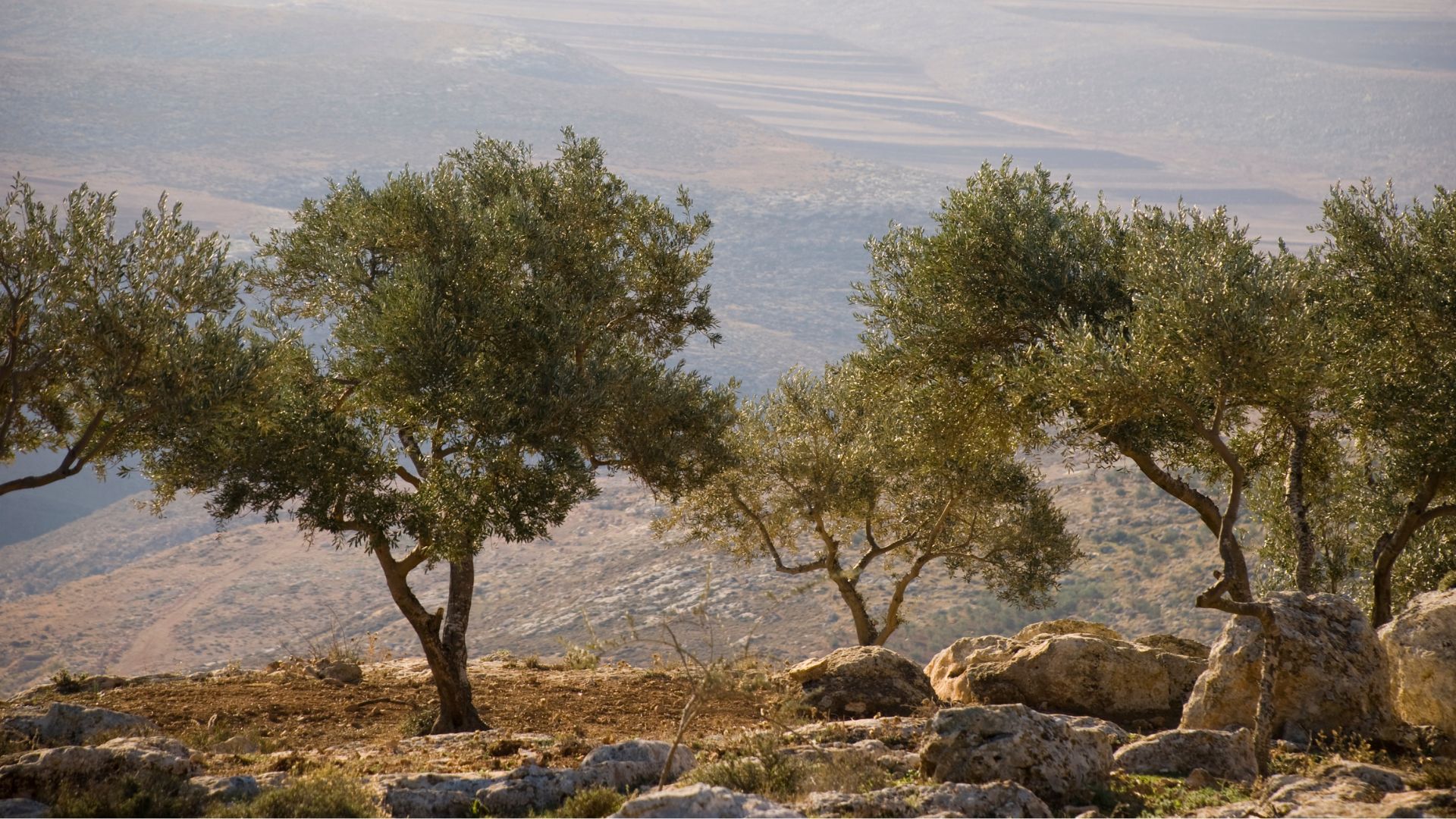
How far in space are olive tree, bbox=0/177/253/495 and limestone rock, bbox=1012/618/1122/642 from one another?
1635 centimetres

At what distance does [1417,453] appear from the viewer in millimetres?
19812

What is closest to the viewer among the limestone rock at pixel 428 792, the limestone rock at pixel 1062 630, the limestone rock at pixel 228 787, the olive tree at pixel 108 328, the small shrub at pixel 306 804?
the small shrub at pixel 306 804

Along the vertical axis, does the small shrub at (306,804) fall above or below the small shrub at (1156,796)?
below

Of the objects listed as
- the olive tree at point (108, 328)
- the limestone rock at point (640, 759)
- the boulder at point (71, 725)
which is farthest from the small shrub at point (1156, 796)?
the boulder at point (71, 725)

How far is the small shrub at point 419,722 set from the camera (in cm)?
1941

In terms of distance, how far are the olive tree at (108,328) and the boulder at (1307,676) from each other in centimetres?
1596

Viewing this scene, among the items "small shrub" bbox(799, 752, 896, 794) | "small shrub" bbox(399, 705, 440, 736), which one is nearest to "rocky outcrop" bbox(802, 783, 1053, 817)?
"small shrub" bbox(799, 752, 896, 794)

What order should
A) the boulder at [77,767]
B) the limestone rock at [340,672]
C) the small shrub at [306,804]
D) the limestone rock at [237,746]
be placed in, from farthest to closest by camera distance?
the limestone rock at [340,672], the limestone rock at [237,746], the boulder at [77,767], the small shrub at [306,804]

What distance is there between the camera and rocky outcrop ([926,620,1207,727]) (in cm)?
2009

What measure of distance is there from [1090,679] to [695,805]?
12.4 metres

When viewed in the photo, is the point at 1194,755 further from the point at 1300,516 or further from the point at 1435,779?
the point at 1300,516

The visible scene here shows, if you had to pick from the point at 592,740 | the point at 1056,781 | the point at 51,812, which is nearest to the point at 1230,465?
the point at 1056,781

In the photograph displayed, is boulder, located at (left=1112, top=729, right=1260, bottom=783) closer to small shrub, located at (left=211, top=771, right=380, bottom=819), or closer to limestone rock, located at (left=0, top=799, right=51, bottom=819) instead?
small shrub, located at (left=211, top=771, right=380, bottom=819)

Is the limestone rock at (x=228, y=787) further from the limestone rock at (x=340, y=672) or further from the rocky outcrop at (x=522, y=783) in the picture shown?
the limestone rock at (x=340, y=672)
